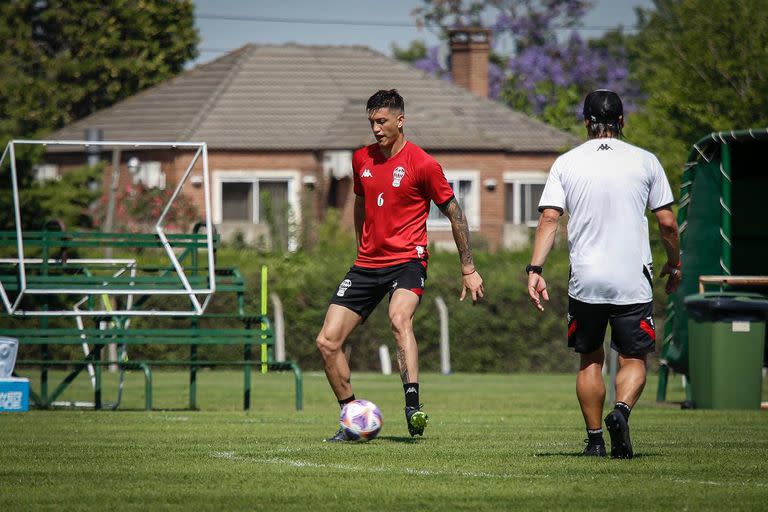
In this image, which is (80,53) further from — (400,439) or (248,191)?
(400,439)

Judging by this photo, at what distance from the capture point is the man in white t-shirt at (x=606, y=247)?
9414 mm

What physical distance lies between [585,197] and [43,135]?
32.3 meters

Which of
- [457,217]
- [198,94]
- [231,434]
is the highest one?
[198,94]

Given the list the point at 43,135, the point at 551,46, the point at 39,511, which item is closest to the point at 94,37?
the point at 43,135

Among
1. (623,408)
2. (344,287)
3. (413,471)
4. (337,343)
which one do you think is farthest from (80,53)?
(413,471)

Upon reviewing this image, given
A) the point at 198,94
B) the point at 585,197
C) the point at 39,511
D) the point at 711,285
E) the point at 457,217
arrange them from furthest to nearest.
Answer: the point at 198,94, the point at 711,285, the point at 457,217, the point at 585,197, the point at 39,511

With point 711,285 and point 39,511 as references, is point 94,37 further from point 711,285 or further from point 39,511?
point 39,511

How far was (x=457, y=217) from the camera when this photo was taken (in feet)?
36.8

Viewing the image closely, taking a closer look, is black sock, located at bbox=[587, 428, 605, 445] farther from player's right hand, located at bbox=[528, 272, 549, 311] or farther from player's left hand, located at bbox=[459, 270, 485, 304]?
player's left hand, located at bbox=[459, 270, 485, 304]

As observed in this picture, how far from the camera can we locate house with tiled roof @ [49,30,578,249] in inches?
1780

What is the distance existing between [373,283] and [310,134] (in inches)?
1401

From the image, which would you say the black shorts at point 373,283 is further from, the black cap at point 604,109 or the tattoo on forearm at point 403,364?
the black cap at point 604,109

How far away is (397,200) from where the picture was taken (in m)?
A: 11.1

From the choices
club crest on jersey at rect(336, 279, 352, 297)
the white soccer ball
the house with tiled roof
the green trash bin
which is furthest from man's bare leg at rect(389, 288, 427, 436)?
the house with tiled roof
